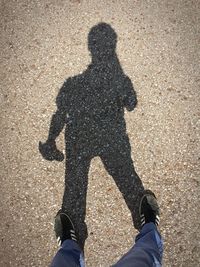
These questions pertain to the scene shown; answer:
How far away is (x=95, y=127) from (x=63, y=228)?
1.41 metres

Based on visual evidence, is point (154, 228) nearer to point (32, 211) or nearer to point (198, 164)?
point (198, 164)

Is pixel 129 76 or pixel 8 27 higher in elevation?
pixel 8 27

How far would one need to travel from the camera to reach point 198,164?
4.35 meters

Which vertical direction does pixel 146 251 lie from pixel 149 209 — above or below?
above

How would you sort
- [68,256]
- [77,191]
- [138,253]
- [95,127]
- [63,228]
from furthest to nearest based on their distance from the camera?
1. [95,127]
2. [77,191]
3. [63,228]
4. [68,256]
5. [138,253]

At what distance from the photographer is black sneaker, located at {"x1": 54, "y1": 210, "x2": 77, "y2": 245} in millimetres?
4086

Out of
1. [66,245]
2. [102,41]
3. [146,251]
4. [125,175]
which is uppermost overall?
[102,41]

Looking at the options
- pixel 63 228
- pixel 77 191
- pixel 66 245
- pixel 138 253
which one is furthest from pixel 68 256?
pixel 77 191

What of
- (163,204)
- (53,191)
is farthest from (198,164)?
→ (53,191)

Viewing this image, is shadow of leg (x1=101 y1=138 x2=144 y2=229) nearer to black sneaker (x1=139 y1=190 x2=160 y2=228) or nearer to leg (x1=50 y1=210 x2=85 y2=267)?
black sneaker (x1=139 y1=190 x2=160 y2=228)

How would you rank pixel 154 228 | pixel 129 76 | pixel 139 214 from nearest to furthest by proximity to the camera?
pixel 154 228 → pixel 139 214 → pixel 129 76

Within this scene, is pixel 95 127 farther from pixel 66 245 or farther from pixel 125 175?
pixel 66 245

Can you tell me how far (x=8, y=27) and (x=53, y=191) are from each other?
103 inches

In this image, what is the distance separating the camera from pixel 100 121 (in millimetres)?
4559
